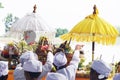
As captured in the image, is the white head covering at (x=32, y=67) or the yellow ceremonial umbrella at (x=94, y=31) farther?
the yellow ceremonial umbrella at (x=94, y=31)

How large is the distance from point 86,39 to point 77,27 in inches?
14.9

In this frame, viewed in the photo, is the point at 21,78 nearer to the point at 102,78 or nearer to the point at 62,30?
the point at 102,78

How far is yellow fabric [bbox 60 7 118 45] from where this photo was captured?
427 inches

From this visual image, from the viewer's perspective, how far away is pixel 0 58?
34.5 feet

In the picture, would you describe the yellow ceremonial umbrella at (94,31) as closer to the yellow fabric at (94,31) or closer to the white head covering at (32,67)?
the yellow fabric at (94,31)

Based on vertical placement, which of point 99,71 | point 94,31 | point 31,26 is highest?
point 31,26

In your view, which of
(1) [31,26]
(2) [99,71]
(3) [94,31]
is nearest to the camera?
(2) [99,71]

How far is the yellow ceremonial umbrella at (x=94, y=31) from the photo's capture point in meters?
10.8

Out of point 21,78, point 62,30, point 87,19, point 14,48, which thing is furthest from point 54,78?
point 62,30

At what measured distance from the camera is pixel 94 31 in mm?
10773

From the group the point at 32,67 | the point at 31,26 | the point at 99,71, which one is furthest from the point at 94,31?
the point at 32,67

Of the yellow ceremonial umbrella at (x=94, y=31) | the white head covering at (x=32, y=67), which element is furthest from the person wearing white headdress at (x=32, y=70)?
the yellow ceremonial umbrella at (x=94, y=31)

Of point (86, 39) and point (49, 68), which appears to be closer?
point (49, 68)

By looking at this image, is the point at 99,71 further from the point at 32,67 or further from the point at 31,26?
the point at 31,26
